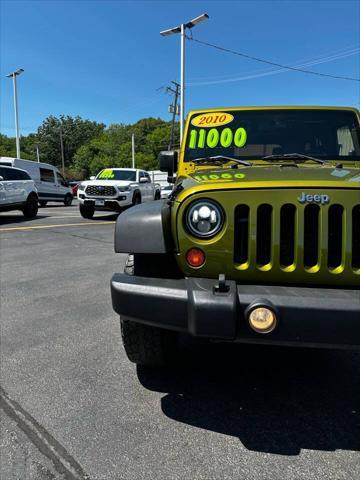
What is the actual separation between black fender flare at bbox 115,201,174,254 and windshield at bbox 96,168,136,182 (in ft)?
41.3

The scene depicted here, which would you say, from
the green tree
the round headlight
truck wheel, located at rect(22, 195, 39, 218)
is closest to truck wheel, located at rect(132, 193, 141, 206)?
truck wheel, located at rect(22, 195, 39, 218)

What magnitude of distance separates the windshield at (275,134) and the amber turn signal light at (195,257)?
1699 mm

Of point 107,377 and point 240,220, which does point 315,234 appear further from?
point 107,377

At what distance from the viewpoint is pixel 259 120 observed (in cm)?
398

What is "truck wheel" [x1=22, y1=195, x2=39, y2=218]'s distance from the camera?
13500 mm

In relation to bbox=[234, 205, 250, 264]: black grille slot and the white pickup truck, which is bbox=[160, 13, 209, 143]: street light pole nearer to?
the white pickup truck

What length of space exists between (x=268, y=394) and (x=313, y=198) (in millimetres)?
1356

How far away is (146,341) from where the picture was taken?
273 centimetres

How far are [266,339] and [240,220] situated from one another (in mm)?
632

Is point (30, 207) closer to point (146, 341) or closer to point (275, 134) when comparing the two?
point (275, 134)

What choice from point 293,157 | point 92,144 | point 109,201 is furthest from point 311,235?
point 92,144

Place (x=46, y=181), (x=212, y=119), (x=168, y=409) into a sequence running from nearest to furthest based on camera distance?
(x=168, y=409) < (x=212, y=119) < (x=46, y=181)

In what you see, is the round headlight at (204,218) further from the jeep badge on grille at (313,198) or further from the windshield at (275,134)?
the windshield at (275,134)

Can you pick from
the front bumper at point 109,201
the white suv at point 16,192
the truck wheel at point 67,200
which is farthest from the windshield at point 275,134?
the truck wheel at point 67,200
